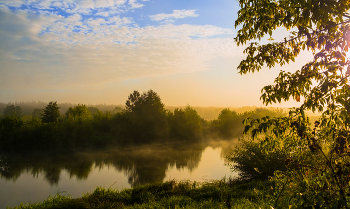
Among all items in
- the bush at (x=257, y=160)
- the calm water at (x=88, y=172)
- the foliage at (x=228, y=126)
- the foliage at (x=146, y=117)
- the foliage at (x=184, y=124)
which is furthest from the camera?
the foliage at (x=228, y=126)

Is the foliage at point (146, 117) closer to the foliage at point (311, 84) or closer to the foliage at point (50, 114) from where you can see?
the foliage at point (50, 114)

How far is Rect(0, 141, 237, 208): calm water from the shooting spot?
13597mm

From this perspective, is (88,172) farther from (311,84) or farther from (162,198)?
(311,84)

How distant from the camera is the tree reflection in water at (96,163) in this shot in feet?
55.2

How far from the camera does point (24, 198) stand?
40.3ft

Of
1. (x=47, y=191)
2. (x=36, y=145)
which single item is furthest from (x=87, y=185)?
(x=36, y=145)

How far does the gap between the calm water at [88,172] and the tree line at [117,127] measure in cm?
313

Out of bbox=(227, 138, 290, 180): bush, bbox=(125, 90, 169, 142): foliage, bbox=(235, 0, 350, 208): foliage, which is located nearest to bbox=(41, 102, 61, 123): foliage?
bbox=(125, 90, 169, 142): foliage

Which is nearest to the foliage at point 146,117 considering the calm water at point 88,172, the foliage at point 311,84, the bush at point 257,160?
the calm water at point 88,172

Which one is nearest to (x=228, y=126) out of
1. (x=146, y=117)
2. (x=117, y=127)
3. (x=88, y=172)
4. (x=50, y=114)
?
(x=146, y=117)

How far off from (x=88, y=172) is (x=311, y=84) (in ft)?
58.4

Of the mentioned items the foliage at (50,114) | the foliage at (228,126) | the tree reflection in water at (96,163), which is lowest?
the tree reflection in water at (96,163)

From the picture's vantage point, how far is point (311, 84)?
319 centimetres

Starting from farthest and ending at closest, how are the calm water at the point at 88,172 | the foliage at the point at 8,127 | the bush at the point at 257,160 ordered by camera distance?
the foliage at the point at 8,127 < the calm water at the point at 88,172 < the bush at the point at 257,160
